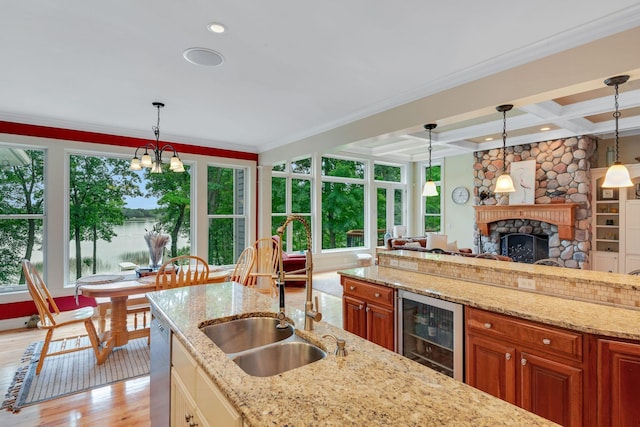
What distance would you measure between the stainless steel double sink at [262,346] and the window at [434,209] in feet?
25.3

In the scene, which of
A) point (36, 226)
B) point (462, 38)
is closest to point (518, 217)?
point (462, 38)

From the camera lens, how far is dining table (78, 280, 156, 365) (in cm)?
313

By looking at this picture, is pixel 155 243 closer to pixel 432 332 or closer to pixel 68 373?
pixel 68 373

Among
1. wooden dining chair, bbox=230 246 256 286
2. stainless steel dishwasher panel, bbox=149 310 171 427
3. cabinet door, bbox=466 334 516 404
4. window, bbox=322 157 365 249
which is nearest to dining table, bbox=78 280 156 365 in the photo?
wooden dining chair, bbox=230 246 256 286

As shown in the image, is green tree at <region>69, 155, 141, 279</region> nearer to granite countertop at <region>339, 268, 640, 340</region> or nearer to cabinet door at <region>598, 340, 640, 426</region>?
granite countertop at <region>339, 268, 640, 340</region>

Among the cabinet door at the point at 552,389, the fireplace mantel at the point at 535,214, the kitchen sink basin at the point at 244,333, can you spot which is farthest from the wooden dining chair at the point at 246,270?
the fireplace mantel at the point at 535,214

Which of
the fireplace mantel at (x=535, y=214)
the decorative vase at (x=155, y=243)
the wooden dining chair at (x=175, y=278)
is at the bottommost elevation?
the wooden dining chair at (x=175, y=278)

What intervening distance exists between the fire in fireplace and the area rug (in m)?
6.82

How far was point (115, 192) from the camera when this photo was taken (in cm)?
493

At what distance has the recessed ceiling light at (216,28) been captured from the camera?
7.06 ft

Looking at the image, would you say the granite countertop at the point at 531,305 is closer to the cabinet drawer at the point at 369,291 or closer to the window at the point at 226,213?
the cabinet drawer at the point at 369,291

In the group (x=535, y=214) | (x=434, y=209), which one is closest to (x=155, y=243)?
(x=535, y=214)

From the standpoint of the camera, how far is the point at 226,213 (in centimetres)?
594

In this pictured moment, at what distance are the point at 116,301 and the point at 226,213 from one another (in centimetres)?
279
